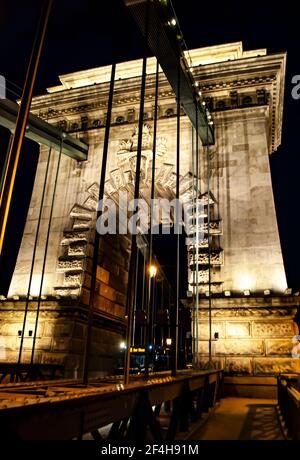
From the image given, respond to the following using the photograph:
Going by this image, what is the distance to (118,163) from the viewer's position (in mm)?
11766

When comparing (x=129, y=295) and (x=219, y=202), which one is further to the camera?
(x=219, y=202)

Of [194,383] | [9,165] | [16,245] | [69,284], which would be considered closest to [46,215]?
[69,284]

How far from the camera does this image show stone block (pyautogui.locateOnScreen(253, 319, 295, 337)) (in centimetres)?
827

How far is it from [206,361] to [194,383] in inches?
161

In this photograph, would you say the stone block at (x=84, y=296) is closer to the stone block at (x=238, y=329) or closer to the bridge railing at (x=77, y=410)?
the stone block at (x=238, y=329)

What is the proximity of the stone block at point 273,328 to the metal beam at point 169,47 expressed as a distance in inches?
209

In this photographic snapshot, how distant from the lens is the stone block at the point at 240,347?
8.33 meters

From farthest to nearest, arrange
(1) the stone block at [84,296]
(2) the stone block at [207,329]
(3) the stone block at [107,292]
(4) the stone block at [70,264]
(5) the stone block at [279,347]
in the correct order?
(3) the stone block at [107,292]
(4) the stone block at [70,264]
(1) the stone block at [84,296]
(2) the stone block at [207,329]
(5) the stone block at [279,347]

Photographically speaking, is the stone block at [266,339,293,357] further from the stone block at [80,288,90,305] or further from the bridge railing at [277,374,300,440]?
the stone block at [80,288,90,305]

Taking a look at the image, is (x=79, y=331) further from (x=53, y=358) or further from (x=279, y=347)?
(x=279, y=347)

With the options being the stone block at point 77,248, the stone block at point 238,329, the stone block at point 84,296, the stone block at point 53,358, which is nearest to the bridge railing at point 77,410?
the stone block at point 238,329

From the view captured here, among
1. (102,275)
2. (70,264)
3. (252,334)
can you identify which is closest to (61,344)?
(70,264)

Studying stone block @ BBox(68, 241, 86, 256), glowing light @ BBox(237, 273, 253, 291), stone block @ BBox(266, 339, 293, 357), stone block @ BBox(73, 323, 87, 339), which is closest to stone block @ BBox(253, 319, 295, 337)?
stone block @ BBox(266, 339, 293, 357)

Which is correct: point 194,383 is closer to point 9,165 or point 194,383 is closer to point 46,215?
point 9,165
